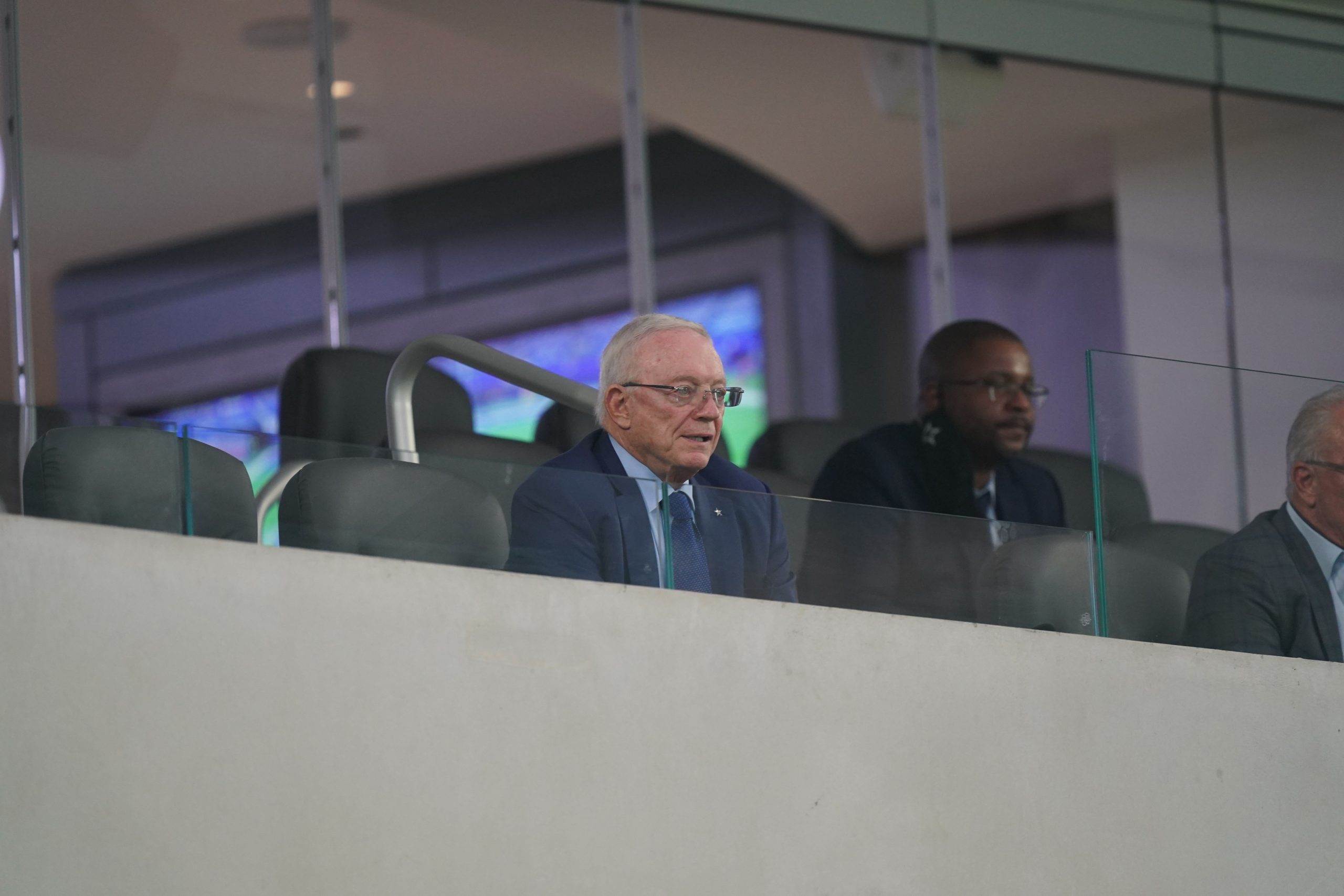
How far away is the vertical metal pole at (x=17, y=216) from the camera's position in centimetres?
547

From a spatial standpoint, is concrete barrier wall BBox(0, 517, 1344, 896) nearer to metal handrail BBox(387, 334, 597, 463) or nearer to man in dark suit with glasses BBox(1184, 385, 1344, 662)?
man in dark suit with glasses BBox(1184, 385, 1344, 662)

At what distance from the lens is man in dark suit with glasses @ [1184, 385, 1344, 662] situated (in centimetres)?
332

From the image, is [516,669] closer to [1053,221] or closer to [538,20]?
[538,20]

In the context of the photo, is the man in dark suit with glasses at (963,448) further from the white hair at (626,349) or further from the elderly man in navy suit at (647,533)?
the elderly man in navy suit at (647,533)

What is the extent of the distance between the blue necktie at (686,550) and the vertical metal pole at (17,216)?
121 inches

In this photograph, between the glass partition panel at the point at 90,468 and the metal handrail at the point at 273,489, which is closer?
the glass partition panel at the point at 90,468

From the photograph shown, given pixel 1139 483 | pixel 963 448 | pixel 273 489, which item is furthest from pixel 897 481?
pixel 273 489

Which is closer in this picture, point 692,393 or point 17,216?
point 692,393

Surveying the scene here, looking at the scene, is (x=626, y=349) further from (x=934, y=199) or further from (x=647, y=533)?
(x=934, y=199)

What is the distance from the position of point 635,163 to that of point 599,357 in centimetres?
108

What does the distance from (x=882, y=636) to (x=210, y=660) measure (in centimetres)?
105

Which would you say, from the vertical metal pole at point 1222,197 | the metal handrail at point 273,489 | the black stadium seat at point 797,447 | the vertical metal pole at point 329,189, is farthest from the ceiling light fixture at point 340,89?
the metal handrail at point 273,489

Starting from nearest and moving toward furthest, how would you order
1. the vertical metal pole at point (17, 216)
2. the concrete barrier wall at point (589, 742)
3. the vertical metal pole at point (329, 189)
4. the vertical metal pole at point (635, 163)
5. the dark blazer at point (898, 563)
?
the concrete barrier wall at point (589, 742) → the dark blazer at point (898, 563) → the vertical metal pole at point (17, 216) → the vertical metal pole at point (329, 189) → the vertical metal pole at point (635, 163)

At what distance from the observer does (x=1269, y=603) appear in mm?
3354
